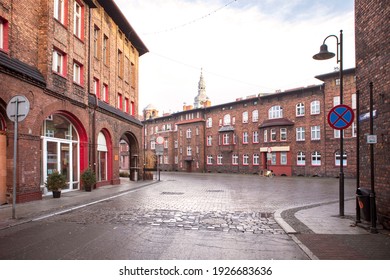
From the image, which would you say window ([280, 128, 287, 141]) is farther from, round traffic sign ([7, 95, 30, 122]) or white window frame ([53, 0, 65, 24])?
round traffic sign ([7, 95, 30, 122])

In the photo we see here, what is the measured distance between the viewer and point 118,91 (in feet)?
84.4

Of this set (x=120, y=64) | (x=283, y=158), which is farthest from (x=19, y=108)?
(x=283, y=158)

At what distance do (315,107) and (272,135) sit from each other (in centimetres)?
691

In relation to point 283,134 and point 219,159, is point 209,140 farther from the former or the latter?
point 283,134

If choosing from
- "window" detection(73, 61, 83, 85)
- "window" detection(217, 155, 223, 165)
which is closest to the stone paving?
"window" detection(73, 61, 83, 85)

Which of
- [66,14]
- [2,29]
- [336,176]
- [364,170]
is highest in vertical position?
[66,14]

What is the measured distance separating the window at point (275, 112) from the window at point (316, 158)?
23.1ft

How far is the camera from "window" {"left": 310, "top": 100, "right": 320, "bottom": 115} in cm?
3938

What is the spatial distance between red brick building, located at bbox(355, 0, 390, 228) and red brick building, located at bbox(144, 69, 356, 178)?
2920 centimetres

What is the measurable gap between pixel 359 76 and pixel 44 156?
1285 cm

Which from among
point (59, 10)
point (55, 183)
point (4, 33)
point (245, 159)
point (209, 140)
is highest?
point (59, 10)

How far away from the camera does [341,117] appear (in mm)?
9047
